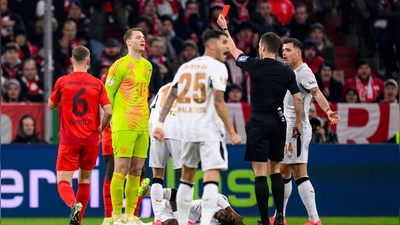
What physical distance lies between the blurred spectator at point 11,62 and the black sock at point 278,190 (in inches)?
319

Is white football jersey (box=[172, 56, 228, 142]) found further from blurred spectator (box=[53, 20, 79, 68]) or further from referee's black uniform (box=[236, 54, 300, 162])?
blurred spectator (box=[53, 20, 79, 68])

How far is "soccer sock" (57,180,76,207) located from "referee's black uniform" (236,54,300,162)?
6.83 ft

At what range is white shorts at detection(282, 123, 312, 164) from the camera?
460 inches

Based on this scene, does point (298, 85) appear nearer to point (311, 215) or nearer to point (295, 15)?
point (311, 215)

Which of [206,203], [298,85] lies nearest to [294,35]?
[298,85]

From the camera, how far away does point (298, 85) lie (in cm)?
1176

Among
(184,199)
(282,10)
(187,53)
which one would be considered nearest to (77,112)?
(184,199)

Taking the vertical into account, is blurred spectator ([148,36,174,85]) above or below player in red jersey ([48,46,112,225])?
above

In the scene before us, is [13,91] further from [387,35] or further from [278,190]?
[387,35]

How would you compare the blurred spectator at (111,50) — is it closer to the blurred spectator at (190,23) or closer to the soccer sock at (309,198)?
the blurred spectator at (190,23)

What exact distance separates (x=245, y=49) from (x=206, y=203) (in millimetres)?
9575

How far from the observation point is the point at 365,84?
1861 cm

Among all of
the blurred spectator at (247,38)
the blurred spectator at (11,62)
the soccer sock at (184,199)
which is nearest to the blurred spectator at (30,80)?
the blurred spectator at (11,62)

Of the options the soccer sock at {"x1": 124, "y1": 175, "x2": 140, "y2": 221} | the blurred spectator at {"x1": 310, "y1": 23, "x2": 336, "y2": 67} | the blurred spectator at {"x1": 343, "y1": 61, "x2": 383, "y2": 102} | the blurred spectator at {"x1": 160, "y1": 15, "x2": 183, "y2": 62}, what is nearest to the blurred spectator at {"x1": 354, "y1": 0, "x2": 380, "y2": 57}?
the blurred spectator at {"x1": 310, "y1": 23, "x2": 336, "y2": 67}
